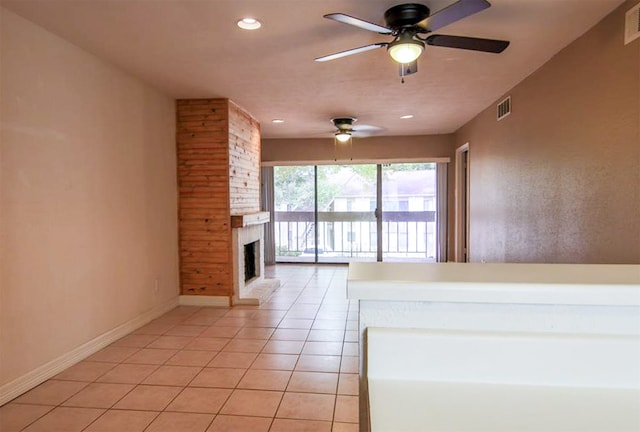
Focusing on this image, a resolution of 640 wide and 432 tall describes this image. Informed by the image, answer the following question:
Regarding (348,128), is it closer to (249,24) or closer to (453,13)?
(249,24)

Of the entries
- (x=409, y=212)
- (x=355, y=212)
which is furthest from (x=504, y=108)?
(x=355, y=212)

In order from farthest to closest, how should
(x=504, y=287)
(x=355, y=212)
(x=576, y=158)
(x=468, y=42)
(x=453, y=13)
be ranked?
(x=355, y=212) → (x=576, y=158) → (x=468, y=42) → (x=453, y=13) → (x=504, y=287)

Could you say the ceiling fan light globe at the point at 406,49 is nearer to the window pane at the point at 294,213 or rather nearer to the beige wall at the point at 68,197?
the beige wall at the point at 68,197

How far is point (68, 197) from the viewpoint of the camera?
9.53 feet

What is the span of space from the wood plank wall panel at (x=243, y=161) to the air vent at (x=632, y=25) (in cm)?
362

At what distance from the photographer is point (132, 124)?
3.74m

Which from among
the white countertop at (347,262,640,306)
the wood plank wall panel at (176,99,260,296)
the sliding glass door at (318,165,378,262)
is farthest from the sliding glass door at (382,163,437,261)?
the white countertop at (347,262,640,306)

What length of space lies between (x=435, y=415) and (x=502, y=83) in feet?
13.0

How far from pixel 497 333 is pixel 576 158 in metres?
2.55

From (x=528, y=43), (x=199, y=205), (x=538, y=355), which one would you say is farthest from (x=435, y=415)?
(x=199, y=205)

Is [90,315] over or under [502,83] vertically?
under

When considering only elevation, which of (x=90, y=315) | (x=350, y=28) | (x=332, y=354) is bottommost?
(x=332, y=354)

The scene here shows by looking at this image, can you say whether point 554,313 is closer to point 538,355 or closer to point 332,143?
point 538,355

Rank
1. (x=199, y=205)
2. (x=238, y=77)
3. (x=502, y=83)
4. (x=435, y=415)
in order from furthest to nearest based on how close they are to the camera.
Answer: (x=199, y=205) < (x=502, y=83) < (x=238, y=77) < (x=435, y=415)
